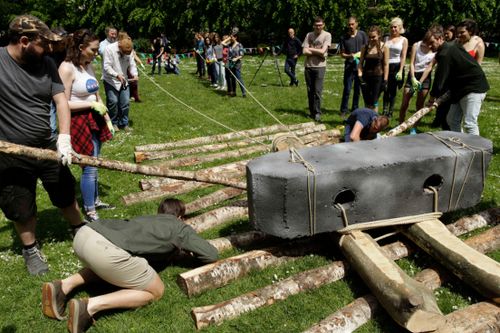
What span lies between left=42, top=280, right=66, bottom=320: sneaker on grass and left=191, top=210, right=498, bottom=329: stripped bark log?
4.24ft

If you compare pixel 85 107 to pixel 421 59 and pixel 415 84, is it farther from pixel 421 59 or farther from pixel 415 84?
pixel 421 59

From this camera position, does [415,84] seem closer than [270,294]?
No

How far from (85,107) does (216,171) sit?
265cm

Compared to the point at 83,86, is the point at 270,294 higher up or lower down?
lower down

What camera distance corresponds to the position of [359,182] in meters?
4.78

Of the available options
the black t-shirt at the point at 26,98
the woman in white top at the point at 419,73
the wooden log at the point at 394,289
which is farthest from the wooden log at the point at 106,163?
the woman in white top at the point at 419,73

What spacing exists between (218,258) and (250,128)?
6.89 meters

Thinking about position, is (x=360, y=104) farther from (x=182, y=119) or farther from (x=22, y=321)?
(x=22, y=321)

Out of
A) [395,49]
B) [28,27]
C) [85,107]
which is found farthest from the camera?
[395,49]

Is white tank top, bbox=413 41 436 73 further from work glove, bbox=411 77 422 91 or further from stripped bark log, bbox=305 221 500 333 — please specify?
stripped bark log, bbox=305 221 500 333

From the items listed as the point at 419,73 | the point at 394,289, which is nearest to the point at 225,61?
the point at 419,73

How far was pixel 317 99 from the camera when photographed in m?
11.6

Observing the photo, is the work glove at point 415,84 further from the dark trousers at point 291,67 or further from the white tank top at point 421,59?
the dark trousers at point 291,67

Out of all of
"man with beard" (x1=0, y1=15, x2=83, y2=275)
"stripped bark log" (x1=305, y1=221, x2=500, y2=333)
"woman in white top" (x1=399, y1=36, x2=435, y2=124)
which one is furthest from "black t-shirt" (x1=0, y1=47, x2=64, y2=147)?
"woman in white top" (x1=399, y1=36, x2=435, y2=124)
